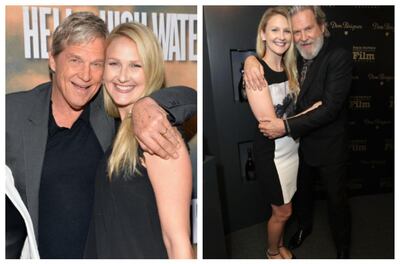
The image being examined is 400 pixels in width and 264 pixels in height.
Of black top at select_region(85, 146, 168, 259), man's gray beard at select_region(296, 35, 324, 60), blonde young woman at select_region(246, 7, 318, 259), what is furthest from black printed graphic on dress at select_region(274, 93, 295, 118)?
black top at select_region(85, 146, 168, 259)

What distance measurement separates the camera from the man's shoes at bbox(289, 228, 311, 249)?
2291 mm

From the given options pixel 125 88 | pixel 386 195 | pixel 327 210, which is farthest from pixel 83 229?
pixel 386 195

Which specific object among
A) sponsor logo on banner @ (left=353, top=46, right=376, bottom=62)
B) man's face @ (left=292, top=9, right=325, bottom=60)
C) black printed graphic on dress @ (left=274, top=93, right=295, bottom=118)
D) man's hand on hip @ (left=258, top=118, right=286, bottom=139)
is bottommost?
man's hand on hip @ (left=258, top=118, right=286, bottom=139)

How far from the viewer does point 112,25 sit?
2.08 metres

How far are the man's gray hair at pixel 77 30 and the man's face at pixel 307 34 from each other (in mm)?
961

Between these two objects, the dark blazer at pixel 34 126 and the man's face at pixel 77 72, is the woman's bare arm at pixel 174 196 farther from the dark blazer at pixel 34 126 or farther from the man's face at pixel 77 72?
the man's face at pixel 77 72

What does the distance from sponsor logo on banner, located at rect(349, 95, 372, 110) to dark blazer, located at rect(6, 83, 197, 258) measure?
85 centimetres

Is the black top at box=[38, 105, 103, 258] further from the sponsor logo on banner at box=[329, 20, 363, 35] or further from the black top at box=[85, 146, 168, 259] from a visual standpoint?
the sponsor logo on banner at box=[329, 20, 363, 35]

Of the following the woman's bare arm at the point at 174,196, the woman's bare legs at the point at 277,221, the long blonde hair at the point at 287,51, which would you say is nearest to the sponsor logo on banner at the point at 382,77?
the long blonde hair at the point at 287,51

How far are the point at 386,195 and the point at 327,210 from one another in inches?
13.6

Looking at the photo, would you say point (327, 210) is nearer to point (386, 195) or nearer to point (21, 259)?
point (386, 195)

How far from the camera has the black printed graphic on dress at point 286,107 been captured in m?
2.19

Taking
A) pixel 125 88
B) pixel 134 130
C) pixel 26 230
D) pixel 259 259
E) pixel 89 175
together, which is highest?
pixel 125 88

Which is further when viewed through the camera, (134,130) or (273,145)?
(273,145)
